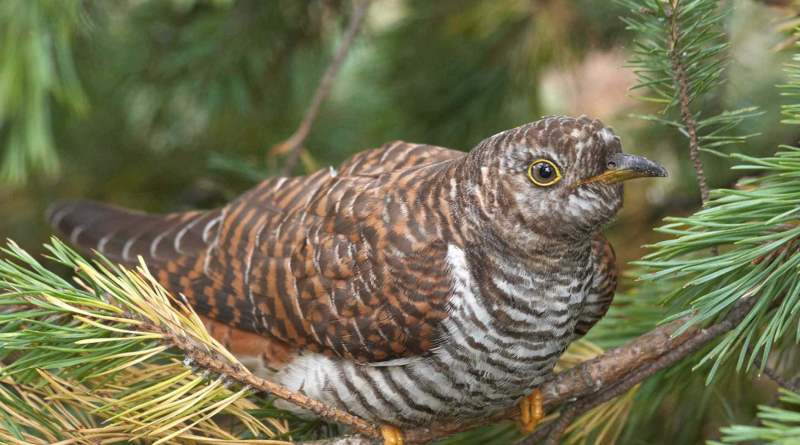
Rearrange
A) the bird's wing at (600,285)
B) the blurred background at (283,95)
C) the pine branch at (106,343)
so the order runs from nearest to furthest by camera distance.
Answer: the pine branch at (106,343) < the bird's wing at (600,285) < the blurred background at (283,95)

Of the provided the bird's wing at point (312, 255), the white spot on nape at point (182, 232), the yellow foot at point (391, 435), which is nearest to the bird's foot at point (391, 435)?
the yellow foot at point (391, 435)

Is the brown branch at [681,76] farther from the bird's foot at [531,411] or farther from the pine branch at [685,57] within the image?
the bird's foot at [531,411]

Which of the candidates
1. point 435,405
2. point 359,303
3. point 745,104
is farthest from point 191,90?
point 745,104

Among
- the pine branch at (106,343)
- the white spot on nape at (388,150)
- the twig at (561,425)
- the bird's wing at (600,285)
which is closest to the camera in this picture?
the pine branch at (106,343)

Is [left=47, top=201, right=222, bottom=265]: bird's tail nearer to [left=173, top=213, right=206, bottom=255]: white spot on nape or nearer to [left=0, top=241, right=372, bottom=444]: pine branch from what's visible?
[left=173, top=213, right=206, bottom=255]: white spot on nape

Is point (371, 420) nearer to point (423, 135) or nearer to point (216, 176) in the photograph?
point (423, 135)

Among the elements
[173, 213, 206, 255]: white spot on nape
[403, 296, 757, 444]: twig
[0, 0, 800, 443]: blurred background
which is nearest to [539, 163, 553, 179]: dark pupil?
[403, 296, 757, 444]: twig

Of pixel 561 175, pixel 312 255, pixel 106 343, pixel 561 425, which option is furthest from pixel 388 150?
pixel 106 343
